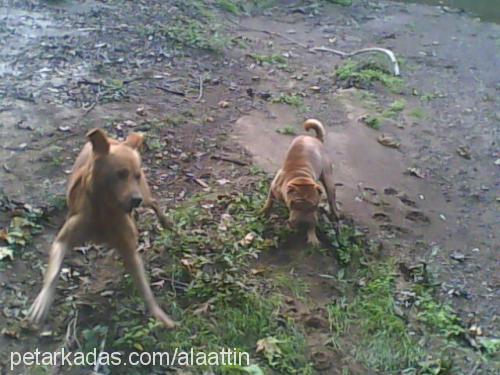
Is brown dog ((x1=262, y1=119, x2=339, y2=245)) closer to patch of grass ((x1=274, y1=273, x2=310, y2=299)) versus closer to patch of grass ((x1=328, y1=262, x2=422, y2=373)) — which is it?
patch of grass ((x1=274, y1=273, x2=310, y2=299))

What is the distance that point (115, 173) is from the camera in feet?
12.8

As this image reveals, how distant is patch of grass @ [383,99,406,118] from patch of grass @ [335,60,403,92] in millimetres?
527

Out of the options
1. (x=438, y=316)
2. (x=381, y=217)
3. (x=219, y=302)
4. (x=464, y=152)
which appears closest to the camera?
(x=219, y=302)

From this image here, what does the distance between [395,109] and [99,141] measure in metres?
5.62

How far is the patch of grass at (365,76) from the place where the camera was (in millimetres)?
9712

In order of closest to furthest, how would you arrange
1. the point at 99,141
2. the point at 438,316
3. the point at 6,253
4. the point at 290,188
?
the point at 99,141 → the point at 6,253 → the point at 438,316 → the point at 290,188

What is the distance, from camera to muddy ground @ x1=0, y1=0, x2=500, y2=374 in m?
5.74

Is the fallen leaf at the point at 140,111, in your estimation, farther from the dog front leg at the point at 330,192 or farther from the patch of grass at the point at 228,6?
the patch of grass at the point at 228,6

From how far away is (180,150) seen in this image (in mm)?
6855

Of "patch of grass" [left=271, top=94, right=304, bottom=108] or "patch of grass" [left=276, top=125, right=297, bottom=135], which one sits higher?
"patch of grass" [left=276, top=125, right=297, bottom=135]

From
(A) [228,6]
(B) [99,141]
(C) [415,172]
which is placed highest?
(B) [99,141]

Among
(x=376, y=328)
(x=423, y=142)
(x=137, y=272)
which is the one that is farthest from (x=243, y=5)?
(x=137, y=272)

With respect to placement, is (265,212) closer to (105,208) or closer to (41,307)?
(105,208)

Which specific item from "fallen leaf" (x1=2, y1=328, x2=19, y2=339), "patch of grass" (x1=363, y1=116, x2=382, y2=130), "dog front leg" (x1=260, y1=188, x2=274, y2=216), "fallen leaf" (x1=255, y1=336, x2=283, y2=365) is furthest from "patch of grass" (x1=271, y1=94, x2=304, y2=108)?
"fallen leaf" (x1=2, y1=328, x2=19, y2=339)
